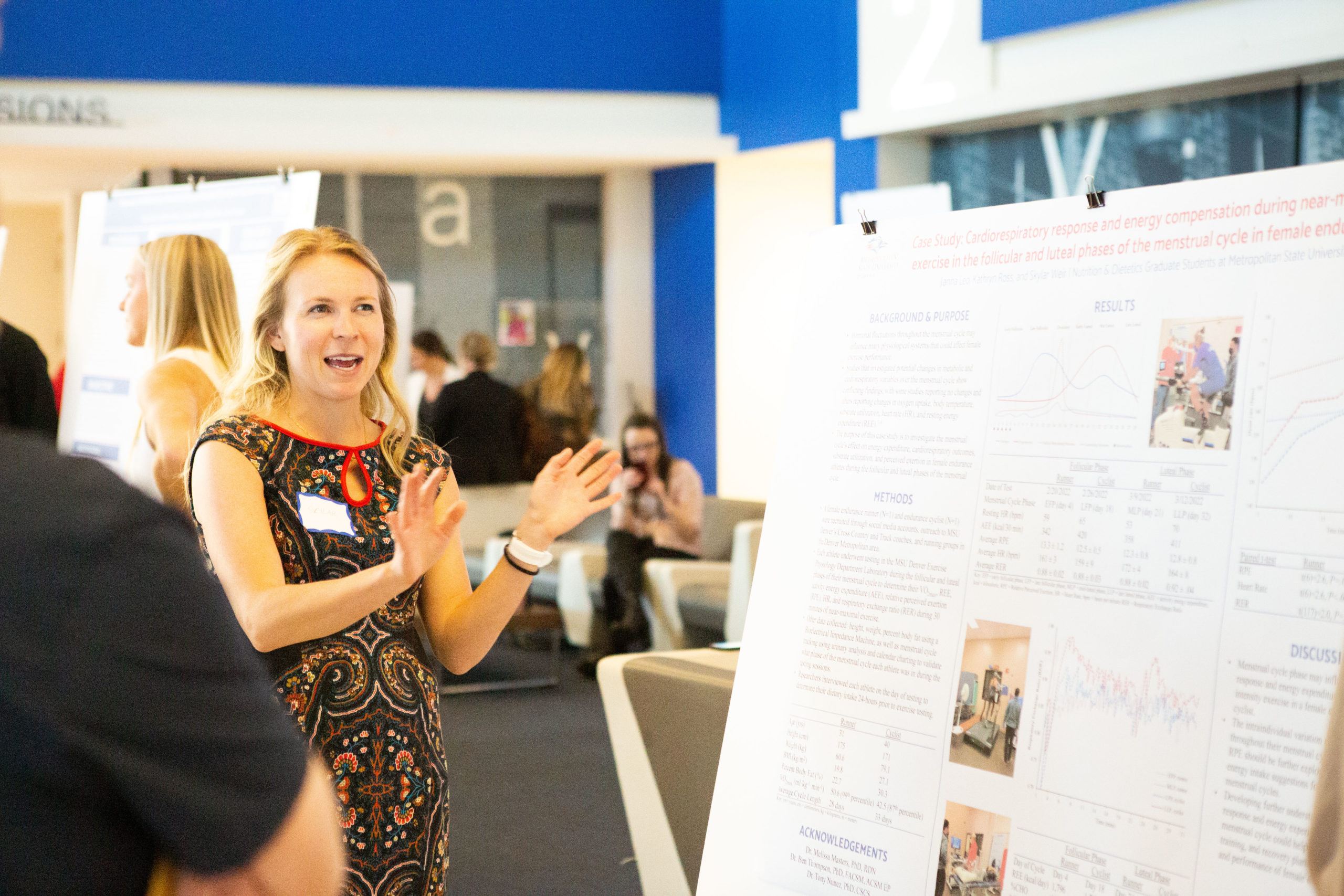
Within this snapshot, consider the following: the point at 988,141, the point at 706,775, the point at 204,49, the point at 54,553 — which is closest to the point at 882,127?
the point at 988,141

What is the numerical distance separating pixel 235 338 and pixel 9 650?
2.55 metres

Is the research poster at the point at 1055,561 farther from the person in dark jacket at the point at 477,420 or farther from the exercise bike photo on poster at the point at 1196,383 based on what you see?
the person in dark jacket at the point at 477,420

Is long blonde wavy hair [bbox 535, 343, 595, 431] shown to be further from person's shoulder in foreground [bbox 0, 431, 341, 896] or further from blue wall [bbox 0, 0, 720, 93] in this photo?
person's shoulder in foreground [bbox 0, 431, 341, 896]

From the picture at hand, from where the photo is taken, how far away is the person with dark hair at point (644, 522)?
6289mm

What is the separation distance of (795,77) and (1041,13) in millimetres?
2058

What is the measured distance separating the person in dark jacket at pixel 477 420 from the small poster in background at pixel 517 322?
116 centimetres

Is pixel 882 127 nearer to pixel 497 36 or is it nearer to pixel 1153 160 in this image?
pixel 1153 160

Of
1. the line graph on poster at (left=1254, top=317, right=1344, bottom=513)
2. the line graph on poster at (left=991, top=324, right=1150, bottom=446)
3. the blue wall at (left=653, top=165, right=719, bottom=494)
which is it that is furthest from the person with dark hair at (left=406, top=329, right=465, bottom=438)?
the line graph on poster at (left=1254, top=317, right=1344, bottom=513)

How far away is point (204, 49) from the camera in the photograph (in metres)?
7.48

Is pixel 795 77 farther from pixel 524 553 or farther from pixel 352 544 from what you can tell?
pixel 352 544

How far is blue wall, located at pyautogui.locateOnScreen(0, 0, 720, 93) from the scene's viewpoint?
7.27 metres

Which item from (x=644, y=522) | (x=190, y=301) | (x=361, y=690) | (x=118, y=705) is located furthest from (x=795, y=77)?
(x=118, y=705)

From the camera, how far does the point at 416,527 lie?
5.48ft

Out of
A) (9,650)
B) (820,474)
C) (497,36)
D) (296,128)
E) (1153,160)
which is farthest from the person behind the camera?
(497,36)
